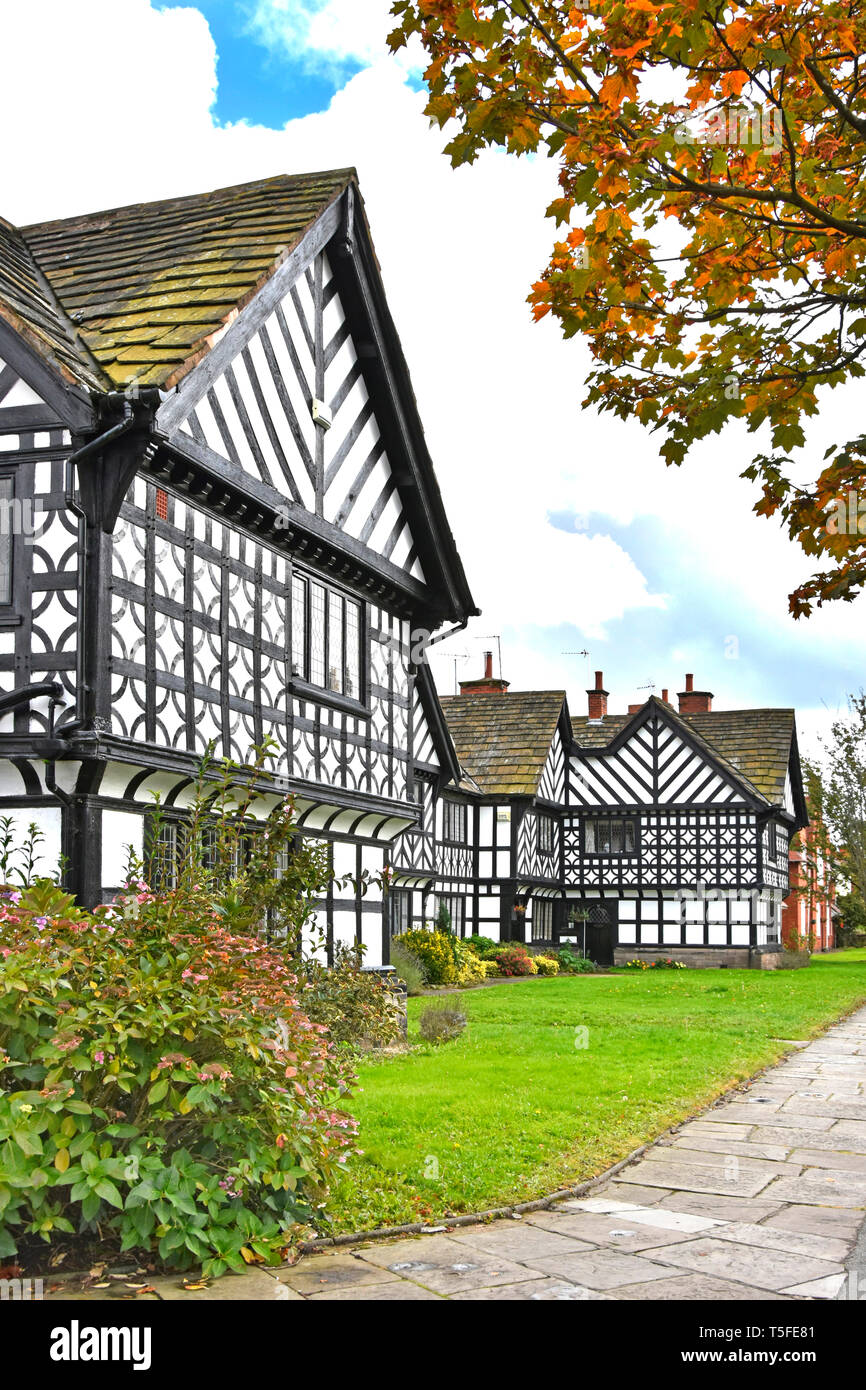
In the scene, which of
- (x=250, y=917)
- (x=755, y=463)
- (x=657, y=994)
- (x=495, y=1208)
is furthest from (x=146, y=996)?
(x=657, y=994)

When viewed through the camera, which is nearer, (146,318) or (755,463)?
(755,463)

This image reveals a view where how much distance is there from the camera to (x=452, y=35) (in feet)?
20.0

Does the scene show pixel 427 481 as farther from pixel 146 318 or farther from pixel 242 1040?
pixel 242 1040

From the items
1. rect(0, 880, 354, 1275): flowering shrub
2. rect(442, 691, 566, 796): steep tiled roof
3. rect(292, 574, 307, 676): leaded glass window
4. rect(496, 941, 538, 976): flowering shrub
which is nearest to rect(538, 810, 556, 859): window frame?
rect(442, 691, 566, 796): steep tiled roof

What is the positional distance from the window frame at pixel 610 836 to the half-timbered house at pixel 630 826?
0.14ft

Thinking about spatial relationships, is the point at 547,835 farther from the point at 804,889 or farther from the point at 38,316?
the point at 38,316

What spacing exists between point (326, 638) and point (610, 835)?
96.4ft

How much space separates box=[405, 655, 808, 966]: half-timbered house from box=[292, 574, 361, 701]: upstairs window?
2227 centimetres

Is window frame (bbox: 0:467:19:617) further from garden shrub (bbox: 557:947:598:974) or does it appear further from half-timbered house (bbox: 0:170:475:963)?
garden shrub (bbox: 557:947:598:974)

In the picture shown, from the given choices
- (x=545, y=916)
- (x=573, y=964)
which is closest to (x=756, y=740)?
(x=545, y=916)

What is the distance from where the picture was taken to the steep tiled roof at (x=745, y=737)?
42.3 metres

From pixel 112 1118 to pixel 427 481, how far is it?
36.8 feet

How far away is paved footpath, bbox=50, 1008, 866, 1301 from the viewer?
18.4ft

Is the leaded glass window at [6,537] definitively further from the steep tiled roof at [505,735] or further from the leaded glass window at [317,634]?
the steep tiled roof at [505,735]
